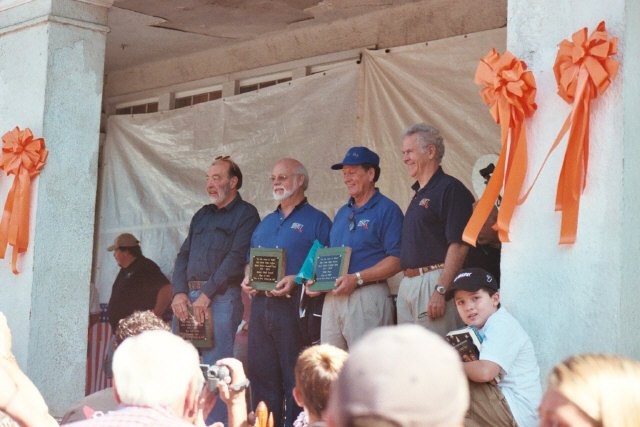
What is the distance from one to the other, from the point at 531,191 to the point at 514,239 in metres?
0.20

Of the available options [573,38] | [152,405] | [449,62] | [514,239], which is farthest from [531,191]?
[449,62]

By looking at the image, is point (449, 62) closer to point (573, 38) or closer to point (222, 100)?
point (222, 100)

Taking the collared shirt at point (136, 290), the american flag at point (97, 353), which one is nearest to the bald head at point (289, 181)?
the collared shirt at point (136, 290)

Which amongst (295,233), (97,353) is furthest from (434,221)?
(97,353)

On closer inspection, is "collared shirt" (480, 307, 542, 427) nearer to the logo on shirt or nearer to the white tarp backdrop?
the logo on shirt

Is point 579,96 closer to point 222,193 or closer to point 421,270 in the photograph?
point 421,270

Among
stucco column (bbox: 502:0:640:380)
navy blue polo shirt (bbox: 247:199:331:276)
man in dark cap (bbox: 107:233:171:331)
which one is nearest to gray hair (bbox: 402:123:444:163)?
navy blue polo shirt (bbox: 247:199:331:276)

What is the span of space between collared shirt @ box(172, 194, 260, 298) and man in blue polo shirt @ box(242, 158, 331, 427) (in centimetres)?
29

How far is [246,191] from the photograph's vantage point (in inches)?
344

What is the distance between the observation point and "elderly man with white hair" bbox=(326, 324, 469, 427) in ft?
5.20

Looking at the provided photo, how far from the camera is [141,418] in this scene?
269cm

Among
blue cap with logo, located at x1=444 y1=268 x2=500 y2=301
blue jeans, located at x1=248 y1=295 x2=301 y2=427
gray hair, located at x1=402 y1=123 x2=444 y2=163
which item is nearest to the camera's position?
blue cap with logo, located at x1=444 y1=268 x2=500 y2=301

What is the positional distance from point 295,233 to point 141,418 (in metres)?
4.06

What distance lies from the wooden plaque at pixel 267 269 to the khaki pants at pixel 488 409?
2374mm
